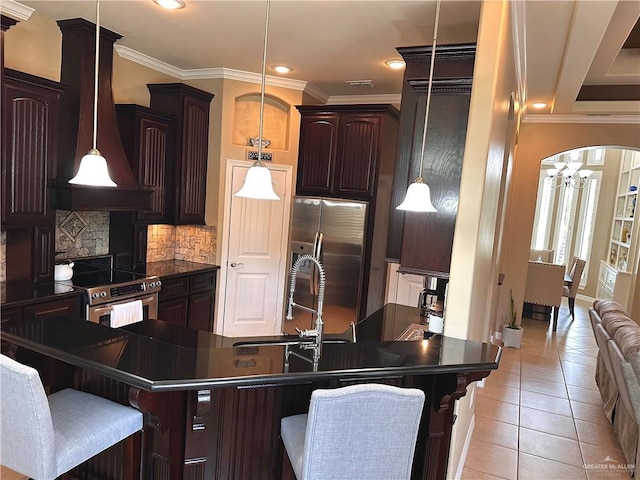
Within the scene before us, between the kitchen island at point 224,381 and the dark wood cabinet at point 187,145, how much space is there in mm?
2614

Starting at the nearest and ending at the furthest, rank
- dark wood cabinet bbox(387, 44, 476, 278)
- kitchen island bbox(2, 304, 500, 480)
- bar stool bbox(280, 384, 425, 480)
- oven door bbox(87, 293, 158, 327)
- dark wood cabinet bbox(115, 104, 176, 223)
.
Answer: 1. bar stool bbox(280, 384, 425, 480)
2. kitchen island bbox(2, 304, 500, 480)
3. dark wood cabinet bbox(387, 44, 476, 278)
4. oven door bbox(87, 293, 158, 327)
5. dark wood cabinet bbox(115, 104, 176, 223)

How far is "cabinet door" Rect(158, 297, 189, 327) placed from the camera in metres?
4.20

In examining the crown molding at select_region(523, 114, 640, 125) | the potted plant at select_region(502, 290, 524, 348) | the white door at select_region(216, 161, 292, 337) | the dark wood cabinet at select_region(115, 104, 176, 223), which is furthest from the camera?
the potted plant at select_region(502, 290, 524, 348)

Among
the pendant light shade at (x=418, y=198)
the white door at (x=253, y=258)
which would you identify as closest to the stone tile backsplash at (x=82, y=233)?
the white door at (x=253, y=258)

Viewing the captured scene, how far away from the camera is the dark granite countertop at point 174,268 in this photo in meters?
4.26

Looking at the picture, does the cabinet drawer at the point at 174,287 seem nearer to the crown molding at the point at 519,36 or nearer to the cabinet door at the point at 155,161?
the cabinet door at the point at 155,161

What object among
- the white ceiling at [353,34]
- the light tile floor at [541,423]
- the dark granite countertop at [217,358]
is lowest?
the light tile floor at [541,423]

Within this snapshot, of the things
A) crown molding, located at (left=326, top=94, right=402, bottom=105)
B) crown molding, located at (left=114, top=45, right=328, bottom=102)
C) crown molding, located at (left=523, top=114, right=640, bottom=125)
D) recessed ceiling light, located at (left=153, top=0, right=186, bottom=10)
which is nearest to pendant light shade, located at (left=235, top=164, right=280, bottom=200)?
recessed ceiling light, located at (left=153, top=0, right=186, bottom=10)

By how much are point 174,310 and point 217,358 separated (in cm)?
276

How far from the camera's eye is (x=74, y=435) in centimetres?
169

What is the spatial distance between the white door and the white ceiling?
1251 millimetres

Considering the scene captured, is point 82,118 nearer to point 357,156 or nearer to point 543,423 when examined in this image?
point 357,156

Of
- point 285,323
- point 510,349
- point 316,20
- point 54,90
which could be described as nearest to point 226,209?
point 285,323

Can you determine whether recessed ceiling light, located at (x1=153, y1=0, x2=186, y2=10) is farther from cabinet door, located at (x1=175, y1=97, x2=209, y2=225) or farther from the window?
the window
